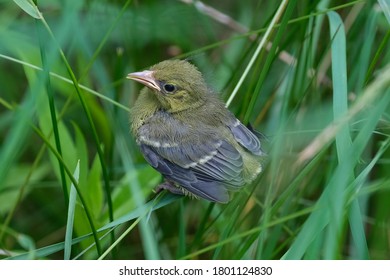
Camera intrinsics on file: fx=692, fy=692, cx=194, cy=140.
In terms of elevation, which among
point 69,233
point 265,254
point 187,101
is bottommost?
point 265,254

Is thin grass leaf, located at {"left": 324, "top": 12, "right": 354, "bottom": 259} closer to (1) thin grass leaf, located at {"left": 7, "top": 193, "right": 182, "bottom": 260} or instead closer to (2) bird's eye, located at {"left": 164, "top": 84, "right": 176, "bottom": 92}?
(1) thin grass leaf, located at {"left": 7, "top": 193, "right": 182, "bottom": 260}

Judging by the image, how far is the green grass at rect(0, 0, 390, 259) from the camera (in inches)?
77.5

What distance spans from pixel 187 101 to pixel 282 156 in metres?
0.55

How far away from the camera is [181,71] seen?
2715mm

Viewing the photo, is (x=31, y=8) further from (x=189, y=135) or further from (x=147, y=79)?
(x=189, y=135)

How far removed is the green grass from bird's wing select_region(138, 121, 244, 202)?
8cm

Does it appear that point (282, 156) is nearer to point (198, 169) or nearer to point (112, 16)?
point (198, 169)

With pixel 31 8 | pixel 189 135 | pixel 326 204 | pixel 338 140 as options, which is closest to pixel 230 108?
pixel 189 135

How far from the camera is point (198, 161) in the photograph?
2633 mm

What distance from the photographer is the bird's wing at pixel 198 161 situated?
2.54 m

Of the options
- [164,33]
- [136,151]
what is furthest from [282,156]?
[164,33]

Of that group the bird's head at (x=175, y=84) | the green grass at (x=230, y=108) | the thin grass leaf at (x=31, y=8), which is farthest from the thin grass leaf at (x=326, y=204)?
the bird's head at (x=175, y=84)

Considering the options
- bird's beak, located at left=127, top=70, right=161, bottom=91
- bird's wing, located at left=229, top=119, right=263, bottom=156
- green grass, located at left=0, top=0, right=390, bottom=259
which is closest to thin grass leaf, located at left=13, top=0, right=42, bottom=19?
green grass, located at left=0, top=0, right=390, bottom=259

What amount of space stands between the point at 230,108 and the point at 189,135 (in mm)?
503
